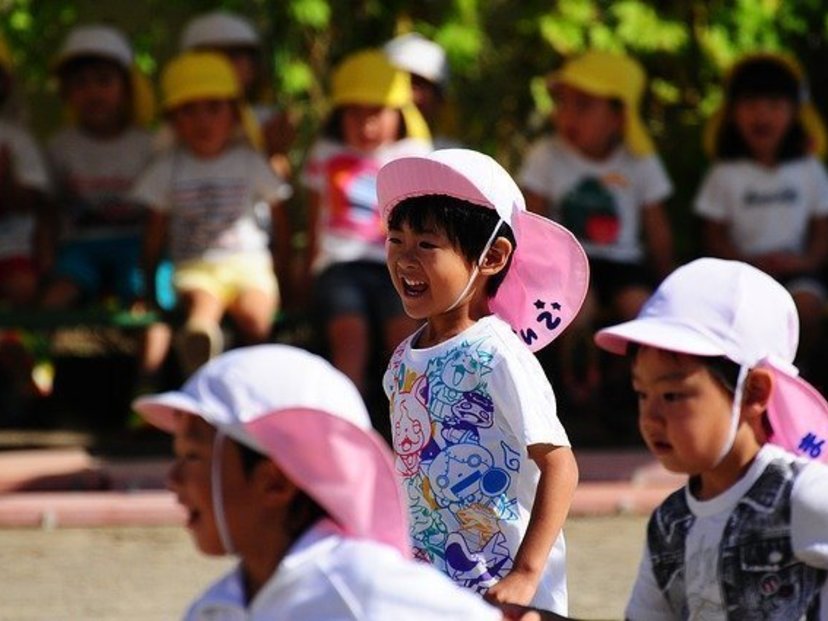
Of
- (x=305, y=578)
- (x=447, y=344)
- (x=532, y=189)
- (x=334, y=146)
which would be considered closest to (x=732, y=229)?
(x=532, y=189)

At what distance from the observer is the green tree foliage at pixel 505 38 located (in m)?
9.93

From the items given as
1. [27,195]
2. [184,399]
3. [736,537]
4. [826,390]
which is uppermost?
[184,399]

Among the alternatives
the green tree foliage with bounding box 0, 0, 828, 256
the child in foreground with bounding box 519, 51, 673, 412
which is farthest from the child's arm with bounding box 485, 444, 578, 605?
the green tree foliage with bounding box 0, 0, 828, 256

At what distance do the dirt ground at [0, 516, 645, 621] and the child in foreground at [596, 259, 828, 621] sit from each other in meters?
2.35

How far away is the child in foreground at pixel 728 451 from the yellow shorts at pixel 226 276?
459cm

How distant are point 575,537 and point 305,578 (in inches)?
173

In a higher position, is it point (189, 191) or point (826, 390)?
point (189, 191)

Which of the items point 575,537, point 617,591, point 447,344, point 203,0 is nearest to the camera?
point 447,344

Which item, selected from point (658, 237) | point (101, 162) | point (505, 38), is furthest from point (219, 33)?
point (505, 38)

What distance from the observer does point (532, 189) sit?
856 cm

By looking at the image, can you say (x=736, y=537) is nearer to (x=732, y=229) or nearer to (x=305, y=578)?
(x=305, y=578)

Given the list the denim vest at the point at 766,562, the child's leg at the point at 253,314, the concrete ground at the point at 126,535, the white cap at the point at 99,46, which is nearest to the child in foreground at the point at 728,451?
the denim vest at the point at 766,562

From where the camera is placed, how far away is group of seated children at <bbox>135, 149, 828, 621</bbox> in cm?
295

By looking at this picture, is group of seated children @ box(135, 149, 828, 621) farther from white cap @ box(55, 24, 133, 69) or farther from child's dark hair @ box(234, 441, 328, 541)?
white cap @ box(55, 24, 133, 69)
